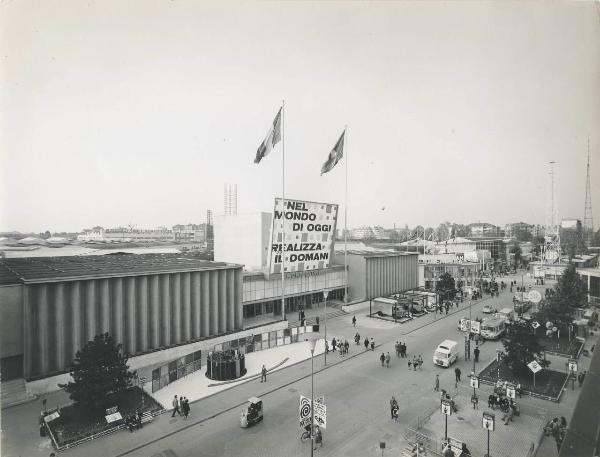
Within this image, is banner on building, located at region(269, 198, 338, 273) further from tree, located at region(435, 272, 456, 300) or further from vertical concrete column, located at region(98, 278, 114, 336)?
tree, located at region(435, 272, 456, 300)

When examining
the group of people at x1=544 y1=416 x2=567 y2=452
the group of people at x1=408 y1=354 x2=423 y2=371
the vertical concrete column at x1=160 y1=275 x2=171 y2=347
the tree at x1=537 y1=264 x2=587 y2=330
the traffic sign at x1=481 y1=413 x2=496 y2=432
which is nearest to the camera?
the traffic sign at x1=481 y1=413 x2=496 y2=432

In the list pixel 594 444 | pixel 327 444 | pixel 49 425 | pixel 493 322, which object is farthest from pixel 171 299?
pixel 493 322

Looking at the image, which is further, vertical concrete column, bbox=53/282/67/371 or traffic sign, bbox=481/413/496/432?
vertical concrete column, bbox=53/282/67/371

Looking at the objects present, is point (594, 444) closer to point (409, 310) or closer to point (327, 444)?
point (327, 444)

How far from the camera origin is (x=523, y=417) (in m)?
20.3

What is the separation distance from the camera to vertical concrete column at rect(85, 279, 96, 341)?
25.6 meters

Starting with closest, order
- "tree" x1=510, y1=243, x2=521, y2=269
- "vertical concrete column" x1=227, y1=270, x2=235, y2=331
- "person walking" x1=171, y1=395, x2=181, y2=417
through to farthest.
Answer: "person walking" x1=171, y1=395, x2=181, y2=417, "vertical concrete column" x1=227, y1=270, x2=235, y2=331, "tree" x1=510, y1=243, x2=521, y2=269

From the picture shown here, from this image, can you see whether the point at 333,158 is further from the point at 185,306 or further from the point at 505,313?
the point at 505,313

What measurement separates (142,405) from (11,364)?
1162 centimetres

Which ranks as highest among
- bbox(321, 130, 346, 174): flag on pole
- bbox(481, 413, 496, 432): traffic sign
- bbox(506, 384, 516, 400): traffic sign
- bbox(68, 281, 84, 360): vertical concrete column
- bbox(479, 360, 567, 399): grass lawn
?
bbox(321, 130, 346, 174): flag on pole

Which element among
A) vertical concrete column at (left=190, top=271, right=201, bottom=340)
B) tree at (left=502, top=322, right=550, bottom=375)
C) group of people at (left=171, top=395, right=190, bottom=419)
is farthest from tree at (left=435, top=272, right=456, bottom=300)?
group of people at (left=171, top=395, right=190, bottom=419)

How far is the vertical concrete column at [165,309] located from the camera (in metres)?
29.9

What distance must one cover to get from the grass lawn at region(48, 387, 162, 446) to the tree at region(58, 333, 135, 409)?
0.71 m

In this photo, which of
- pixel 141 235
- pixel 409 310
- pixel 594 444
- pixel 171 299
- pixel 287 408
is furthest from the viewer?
pixel 141 235
